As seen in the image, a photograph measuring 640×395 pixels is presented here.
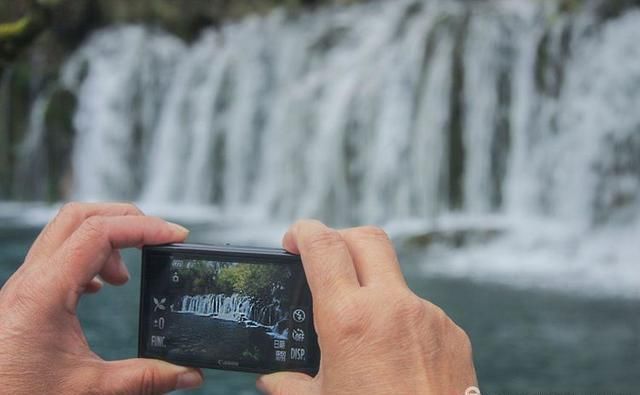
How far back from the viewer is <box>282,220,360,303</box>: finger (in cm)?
105

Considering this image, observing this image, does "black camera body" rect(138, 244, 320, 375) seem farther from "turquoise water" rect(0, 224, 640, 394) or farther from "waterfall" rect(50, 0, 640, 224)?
"waterfall" rect(50, 0, 640, 224)

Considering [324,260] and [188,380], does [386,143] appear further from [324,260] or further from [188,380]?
[324,260]

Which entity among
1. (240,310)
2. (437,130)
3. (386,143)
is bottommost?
(240,310)

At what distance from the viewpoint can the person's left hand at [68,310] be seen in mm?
1119

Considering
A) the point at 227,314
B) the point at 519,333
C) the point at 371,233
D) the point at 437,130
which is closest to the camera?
the point at 371,233

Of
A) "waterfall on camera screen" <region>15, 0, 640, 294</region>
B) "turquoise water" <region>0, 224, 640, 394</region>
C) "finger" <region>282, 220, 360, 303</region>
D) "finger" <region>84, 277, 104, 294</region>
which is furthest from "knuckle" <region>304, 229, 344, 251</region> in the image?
"waterfall on camera screen" <region>15, 0, 640, 294</region>

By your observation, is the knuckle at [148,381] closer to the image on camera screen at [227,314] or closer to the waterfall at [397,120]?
the image on camera screen at [227,314]

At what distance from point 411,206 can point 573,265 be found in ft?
10.6

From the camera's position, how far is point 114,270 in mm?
1285

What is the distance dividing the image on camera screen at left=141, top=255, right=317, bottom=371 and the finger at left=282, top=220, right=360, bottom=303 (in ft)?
0.37

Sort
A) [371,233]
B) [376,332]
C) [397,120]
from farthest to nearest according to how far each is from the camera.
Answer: [397,120] → [371,233] → [376,332]

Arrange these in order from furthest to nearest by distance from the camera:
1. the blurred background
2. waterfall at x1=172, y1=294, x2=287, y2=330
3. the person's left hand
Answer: the blurred background
waterfall at x1=172, y1=294, x2=287, y2=330
the person's left hand

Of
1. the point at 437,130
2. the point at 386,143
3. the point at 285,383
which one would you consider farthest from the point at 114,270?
the point at 386,143

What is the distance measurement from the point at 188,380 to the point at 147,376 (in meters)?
0.08
